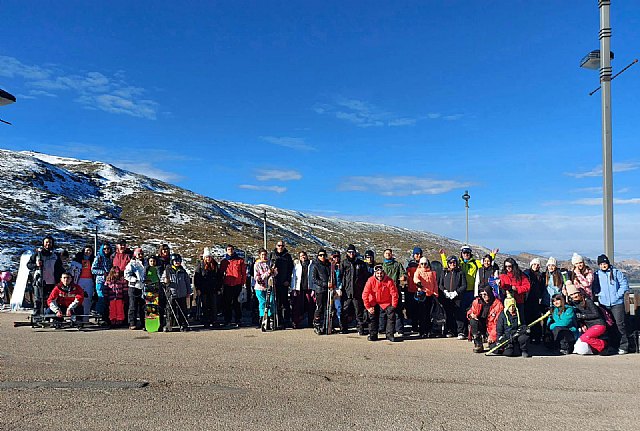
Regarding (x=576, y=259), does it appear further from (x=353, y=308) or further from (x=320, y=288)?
(x=320, y=288)

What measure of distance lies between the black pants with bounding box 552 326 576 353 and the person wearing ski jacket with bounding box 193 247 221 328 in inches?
305

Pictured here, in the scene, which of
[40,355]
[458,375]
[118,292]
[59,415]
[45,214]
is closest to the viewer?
[59,415]

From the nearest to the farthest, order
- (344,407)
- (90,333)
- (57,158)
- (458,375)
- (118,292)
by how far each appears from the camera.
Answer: (344,407)
(458,375)
(90,333)
(118,292)
(57,158)

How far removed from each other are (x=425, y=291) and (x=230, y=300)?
497 cm

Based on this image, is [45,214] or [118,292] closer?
[118,292]

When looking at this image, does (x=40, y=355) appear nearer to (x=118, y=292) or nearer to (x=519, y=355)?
(x=118, y=292)

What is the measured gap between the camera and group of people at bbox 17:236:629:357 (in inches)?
383

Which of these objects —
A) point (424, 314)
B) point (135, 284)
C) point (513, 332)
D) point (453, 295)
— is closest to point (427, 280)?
point (453, 295)

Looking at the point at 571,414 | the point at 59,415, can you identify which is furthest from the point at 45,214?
the point at 571,414

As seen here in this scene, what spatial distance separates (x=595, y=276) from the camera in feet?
34.3

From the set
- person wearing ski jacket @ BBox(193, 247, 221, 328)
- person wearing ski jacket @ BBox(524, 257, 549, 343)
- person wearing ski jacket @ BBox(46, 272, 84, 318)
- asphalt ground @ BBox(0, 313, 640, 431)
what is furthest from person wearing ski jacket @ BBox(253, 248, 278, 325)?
person wearing ski jacket @ BBox(524, 257, 549, 343)

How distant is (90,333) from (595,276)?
10921 millimetres

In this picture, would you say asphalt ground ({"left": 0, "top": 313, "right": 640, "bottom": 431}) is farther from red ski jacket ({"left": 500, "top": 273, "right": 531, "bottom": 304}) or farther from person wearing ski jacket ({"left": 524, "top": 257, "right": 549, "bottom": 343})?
red ski jacket ({"left": 500, "top": 273, "right": 531, "bottom": 304})

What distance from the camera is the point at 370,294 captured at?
36.0 ft
